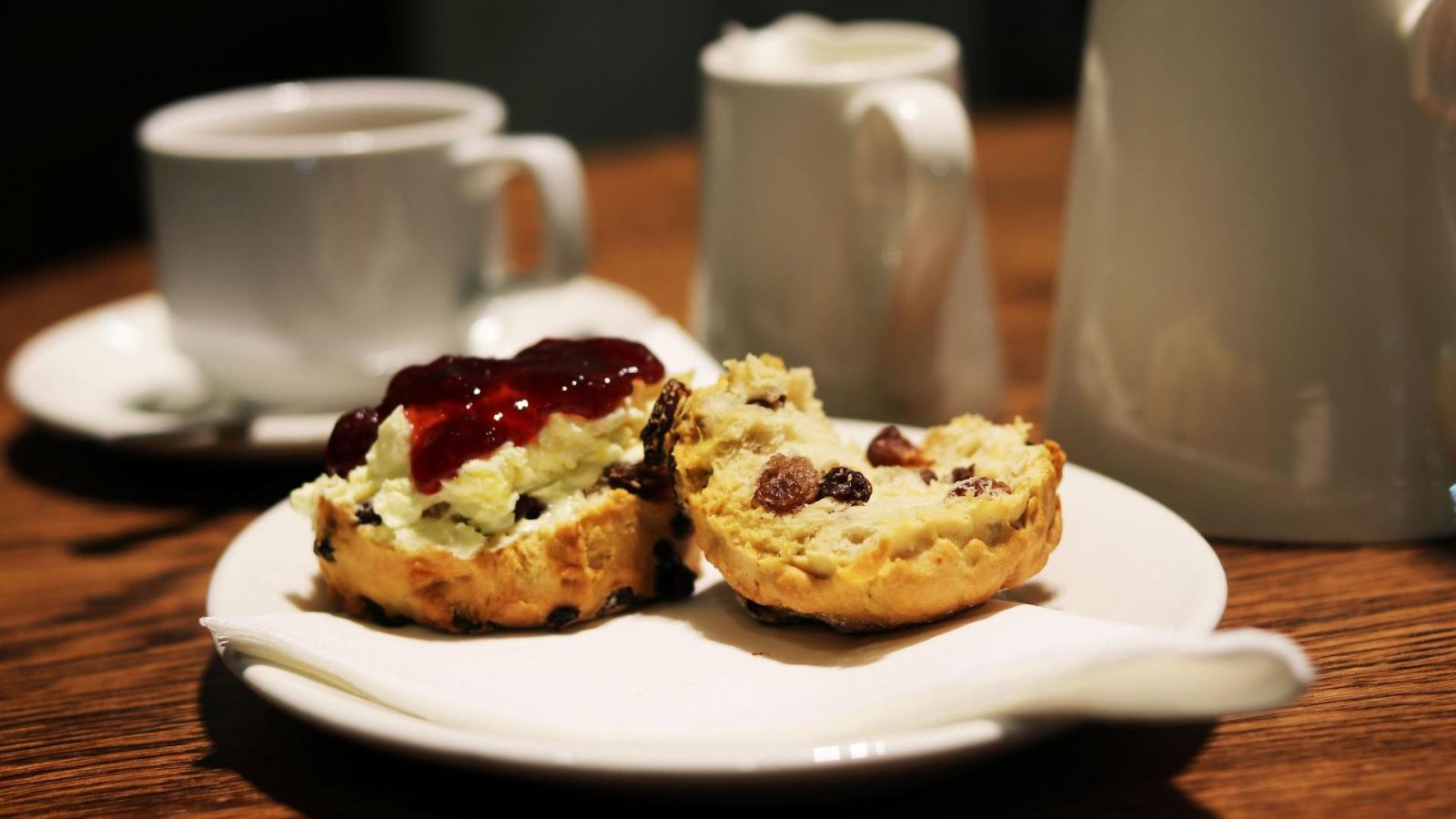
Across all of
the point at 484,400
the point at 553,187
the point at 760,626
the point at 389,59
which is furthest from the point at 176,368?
the point at 389,59

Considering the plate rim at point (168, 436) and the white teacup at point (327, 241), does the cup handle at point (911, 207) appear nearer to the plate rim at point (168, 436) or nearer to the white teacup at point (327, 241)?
the white teacup at point (327, 241)

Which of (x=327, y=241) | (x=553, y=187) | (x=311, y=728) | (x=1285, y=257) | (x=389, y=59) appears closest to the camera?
(x=311, y=728)

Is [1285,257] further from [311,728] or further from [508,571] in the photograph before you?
[311,728]

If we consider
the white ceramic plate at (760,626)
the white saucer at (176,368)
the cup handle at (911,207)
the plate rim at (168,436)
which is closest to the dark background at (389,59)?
the white saucer at (176,368)

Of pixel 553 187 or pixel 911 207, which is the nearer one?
pixel 911 207

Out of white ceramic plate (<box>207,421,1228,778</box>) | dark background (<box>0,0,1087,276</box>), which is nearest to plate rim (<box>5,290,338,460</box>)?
white ceramic plate (<box>207,421,1228,778</box>)

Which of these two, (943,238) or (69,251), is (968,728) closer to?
(943,238)
